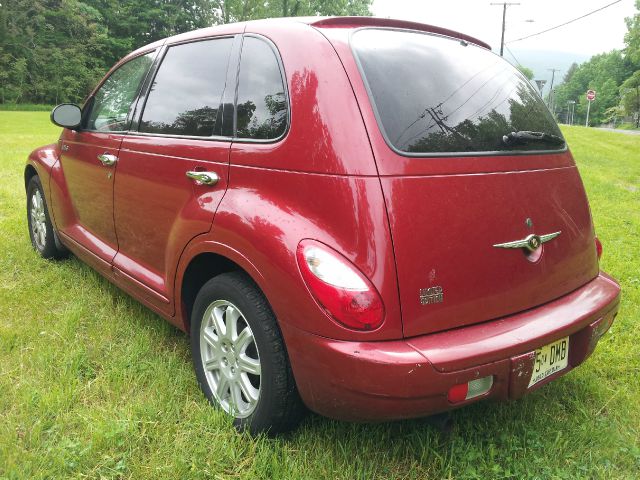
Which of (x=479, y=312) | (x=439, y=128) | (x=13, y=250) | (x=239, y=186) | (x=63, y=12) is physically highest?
(x=63, y=12)

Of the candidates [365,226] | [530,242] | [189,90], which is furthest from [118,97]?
[530,242]

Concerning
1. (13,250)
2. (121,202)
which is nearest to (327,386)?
A: (121,202)

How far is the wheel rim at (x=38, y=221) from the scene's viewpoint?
4309 millimetres

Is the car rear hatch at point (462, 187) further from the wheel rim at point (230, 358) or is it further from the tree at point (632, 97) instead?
the tree at point (632, 97)

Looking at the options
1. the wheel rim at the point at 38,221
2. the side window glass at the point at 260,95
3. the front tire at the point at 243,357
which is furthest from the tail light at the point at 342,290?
the wheel rim at the point at 38,221

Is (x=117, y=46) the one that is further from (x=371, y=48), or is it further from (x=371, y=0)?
(x=371, y=48)

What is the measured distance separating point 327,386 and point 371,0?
199ft

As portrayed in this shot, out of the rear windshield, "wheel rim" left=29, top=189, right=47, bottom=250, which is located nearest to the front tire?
the rear windshield

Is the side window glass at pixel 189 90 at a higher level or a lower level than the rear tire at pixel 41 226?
higher

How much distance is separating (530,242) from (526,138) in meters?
0.48

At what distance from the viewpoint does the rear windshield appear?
1928 millimetres

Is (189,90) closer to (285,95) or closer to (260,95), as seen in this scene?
(260,95)

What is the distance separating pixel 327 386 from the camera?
5.87ft

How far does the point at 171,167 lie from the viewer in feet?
8.27
